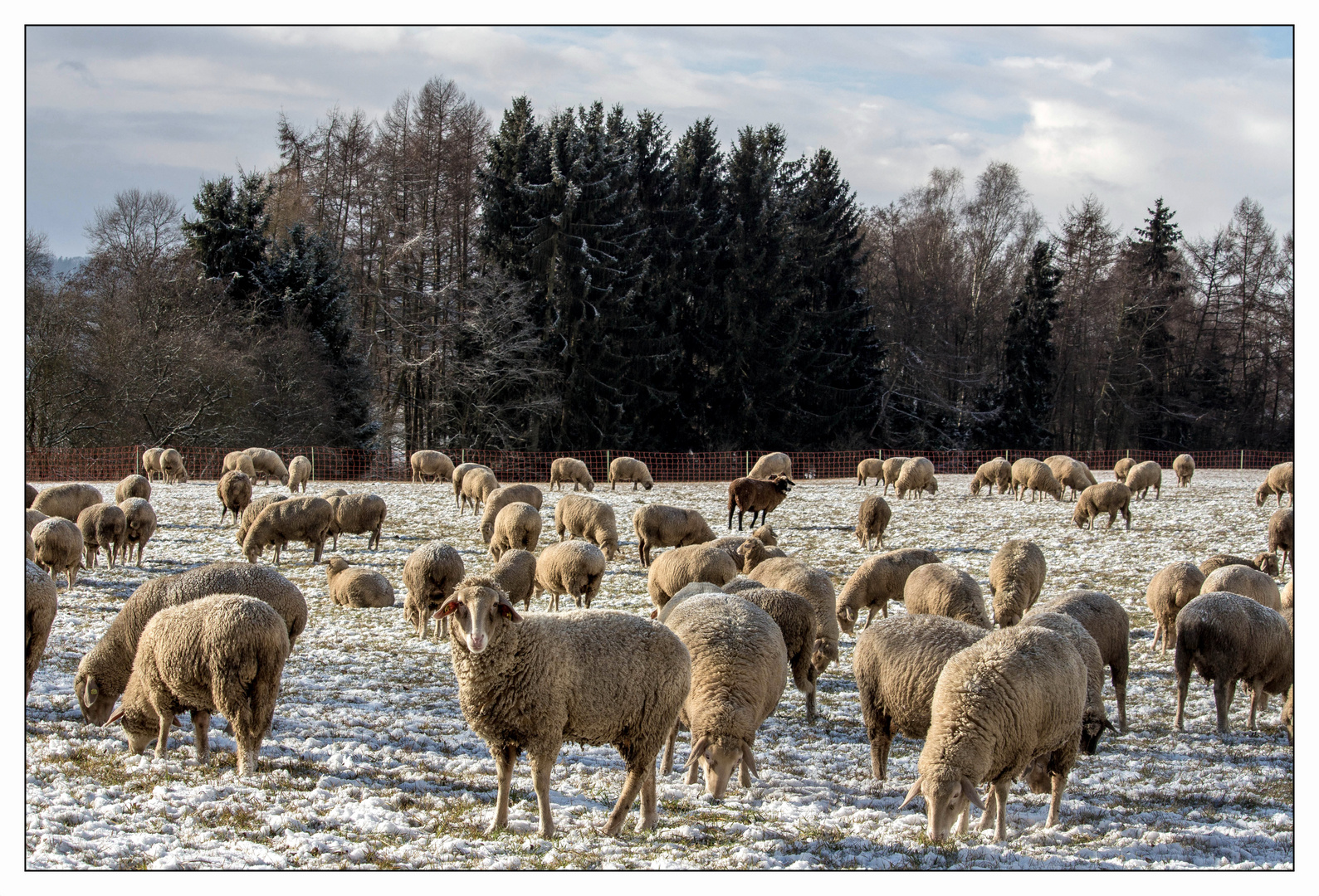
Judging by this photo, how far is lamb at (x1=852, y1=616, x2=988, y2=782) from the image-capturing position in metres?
7.11

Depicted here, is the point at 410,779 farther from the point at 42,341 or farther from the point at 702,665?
the point at 42,341

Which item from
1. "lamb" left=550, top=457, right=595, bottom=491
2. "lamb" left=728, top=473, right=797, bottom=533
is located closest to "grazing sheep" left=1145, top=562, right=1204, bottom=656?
"lamb" left=728, top=473, right=797, bottom=533

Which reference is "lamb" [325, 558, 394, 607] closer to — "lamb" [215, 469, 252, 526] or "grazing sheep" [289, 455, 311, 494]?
"lamb" [215, 469, 252, 526]

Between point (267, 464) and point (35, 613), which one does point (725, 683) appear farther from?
point (267, 464)

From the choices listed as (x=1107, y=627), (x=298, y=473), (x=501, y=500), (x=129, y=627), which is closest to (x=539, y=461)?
(x=298, y=473)

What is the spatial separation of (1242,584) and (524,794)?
831 cm

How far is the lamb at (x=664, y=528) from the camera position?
58.1 ft

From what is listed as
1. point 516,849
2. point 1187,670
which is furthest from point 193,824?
point 1187,670

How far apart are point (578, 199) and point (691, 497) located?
1852 centimetres

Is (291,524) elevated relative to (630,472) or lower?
lower

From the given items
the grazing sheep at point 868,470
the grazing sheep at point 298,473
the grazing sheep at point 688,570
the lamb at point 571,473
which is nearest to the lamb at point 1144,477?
the grazing sheep at point 868,470

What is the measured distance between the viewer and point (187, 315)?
3544 centimetres

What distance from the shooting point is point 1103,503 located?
71.0 feet

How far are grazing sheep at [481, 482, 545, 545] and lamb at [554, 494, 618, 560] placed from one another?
122 centimetres
